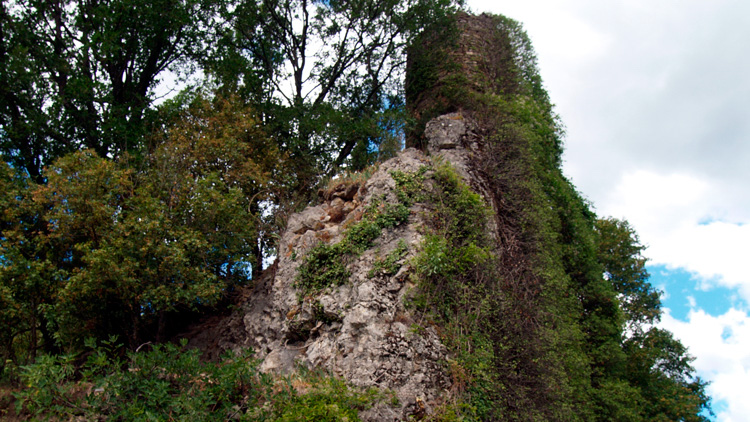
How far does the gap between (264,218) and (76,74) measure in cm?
666

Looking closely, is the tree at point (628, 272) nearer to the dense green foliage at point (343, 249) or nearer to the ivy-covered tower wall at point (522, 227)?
the ivy-covered tower wall at point (522, 227)

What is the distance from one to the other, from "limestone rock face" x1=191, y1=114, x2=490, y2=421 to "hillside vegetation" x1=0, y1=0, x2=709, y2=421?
0.20m

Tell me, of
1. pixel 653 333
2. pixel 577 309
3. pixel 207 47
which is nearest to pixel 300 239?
pixel 577 309

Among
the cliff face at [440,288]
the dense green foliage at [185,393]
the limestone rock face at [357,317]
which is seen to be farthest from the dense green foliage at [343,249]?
the dense green foliage at [185,393]

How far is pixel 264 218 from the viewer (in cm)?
1115

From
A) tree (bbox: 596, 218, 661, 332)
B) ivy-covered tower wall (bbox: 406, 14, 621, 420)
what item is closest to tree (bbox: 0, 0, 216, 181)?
ivy-covered tower wall (bbox: 406, 14, 621, 420)

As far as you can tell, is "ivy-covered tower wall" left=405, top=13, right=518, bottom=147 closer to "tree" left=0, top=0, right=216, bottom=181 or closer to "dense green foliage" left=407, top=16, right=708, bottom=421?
"dense green foliage" left=407, top=16, right=708, bottom=421

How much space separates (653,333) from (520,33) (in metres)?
10.5

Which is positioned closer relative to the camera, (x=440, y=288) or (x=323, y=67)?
(x=440, y=288)

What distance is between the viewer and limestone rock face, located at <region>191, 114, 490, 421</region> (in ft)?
20.1

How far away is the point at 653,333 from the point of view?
50.0 feet

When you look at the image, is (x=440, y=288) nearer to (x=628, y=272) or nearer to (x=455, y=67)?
(x=455, y=67)

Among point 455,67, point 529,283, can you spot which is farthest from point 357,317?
point 455,67

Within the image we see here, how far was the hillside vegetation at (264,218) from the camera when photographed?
6.57m
